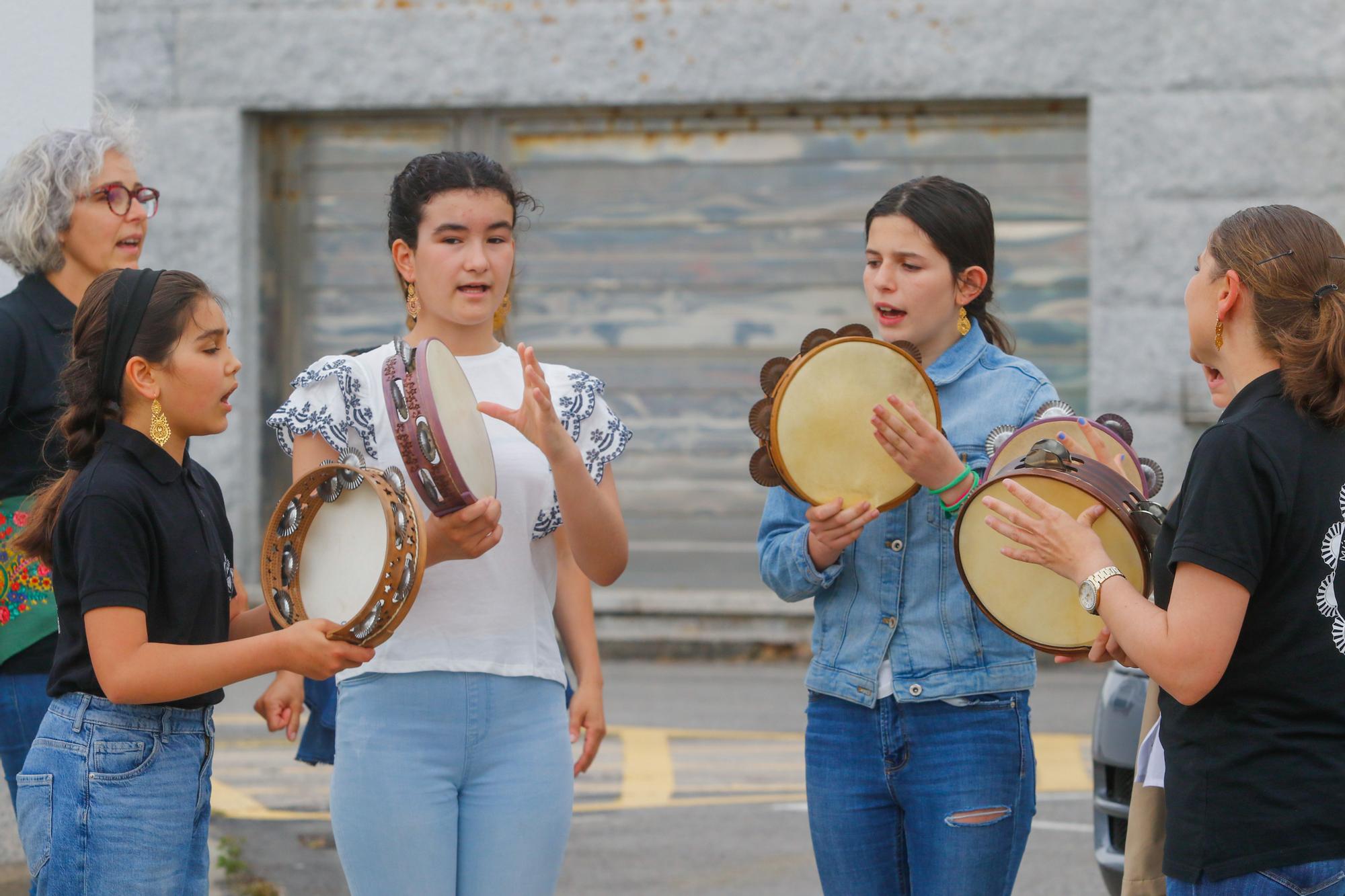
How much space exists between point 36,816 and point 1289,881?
2.05m

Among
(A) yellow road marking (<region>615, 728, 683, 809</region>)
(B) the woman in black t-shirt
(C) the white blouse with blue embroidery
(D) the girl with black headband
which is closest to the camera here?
(B) the woman in black t-shirt

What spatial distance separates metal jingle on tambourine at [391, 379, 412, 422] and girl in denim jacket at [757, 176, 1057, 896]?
770 mm

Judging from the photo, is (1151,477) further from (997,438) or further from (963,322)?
(963,322)

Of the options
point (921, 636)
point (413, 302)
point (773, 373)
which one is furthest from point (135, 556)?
point (921, 636)

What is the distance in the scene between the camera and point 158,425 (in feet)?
9.18

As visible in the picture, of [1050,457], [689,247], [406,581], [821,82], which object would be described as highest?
[821,82]

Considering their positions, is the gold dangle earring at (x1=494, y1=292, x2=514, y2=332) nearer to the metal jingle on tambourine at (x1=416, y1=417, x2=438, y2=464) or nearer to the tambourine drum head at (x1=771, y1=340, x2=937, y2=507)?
the metal jingle on tambourine at (x1=416, y1=417, x2=438, y2=464)

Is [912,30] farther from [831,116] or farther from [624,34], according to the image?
[624,34]

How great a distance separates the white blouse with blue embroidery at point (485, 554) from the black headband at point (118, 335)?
0.28 meters

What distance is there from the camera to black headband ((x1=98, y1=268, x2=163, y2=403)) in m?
2.79

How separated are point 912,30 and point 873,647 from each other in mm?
6766

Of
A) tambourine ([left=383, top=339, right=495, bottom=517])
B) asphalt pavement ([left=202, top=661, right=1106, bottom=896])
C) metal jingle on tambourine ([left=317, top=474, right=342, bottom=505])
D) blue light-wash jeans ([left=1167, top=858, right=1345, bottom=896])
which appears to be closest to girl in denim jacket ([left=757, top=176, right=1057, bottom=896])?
blue light-wash jeans ([left=1167, top=858, right=1345, bottom=896])

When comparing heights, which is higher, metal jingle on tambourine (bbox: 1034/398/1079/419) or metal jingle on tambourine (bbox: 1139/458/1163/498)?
metal jingle on tambourine (bbox: 1034/398/1079/419)

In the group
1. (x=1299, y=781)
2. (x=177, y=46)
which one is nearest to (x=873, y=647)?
(x=1299, y=781)
